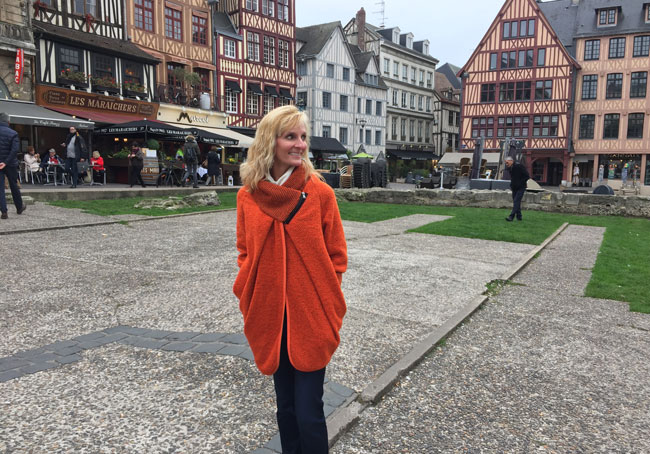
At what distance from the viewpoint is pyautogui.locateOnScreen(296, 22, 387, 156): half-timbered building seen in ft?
124

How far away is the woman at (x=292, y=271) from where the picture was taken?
1981mm

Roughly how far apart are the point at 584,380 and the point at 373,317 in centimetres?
179

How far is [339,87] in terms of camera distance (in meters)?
39.6

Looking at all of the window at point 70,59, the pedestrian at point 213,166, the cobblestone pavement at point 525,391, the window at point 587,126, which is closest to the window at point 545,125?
the window at point 587,126

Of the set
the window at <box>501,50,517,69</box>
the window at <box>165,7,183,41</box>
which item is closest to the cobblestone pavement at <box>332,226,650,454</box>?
the window at <box>165,7,183,41</box>

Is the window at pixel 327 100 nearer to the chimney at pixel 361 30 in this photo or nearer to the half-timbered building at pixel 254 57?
the half-timbered building at pixel 254 57

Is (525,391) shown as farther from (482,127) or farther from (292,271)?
(482,127)

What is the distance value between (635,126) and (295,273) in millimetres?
43091

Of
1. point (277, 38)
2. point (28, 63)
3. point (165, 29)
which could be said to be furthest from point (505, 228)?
point (277, 38)

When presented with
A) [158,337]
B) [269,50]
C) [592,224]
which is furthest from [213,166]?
[158,337]

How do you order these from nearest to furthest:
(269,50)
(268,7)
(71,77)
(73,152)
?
(73,152) < (71,77) < (268,7) < (269,50)

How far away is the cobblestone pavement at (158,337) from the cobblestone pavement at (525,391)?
34cm

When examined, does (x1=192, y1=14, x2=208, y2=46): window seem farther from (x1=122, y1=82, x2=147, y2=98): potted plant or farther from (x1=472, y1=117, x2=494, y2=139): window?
(x1=472, y1=117, x2=494, y2=139): window

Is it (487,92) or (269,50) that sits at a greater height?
(269,50)
